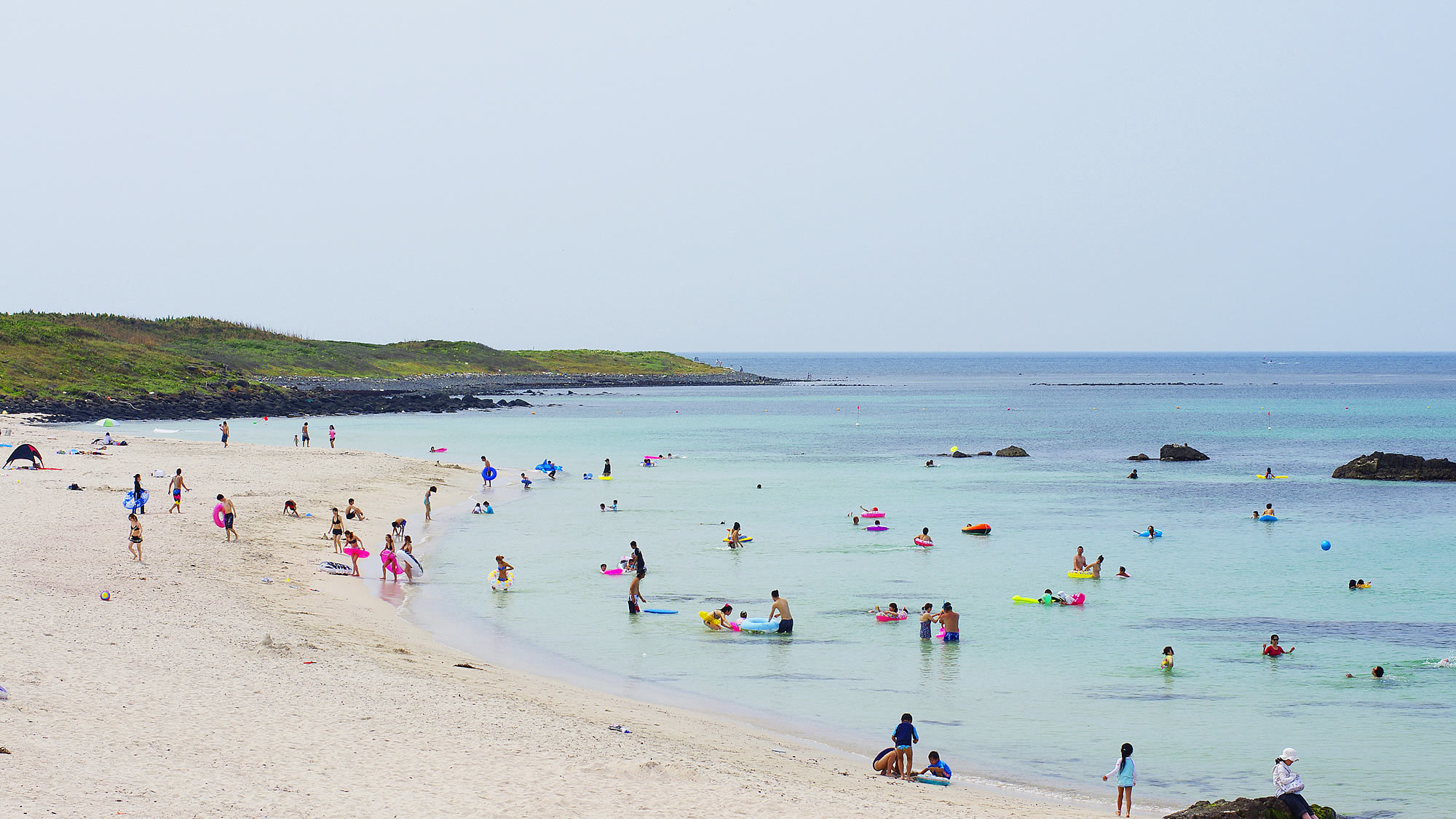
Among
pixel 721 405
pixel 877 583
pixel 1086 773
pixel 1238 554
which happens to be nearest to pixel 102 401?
pixel 721 405

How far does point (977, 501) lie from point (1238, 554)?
14.7 m

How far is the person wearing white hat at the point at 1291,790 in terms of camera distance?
12.4 m

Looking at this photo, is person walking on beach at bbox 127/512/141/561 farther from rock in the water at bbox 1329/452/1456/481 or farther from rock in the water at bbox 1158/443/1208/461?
rock in the water at bbox 1158/443/1208/461

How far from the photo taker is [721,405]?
131 metres

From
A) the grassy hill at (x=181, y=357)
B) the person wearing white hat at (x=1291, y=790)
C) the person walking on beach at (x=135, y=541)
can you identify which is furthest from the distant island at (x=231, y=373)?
the person wearing white hat at (x=1291, y=790)

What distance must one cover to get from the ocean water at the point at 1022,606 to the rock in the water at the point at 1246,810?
291 centimetres

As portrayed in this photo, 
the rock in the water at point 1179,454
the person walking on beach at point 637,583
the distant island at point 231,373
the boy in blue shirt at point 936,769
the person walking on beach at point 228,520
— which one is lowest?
the boy in blue shirt at point 936,769

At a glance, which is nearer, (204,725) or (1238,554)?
(204,725)

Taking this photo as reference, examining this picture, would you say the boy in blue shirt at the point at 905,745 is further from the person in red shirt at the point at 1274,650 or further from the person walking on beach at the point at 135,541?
the person walking on beach at the point at 135,541

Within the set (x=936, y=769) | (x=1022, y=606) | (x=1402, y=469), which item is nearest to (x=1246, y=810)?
(x=936, y=769)

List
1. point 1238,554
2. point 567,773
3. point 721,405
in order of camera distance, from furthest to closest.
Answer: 1. point 721,405
2. point 1238,554
3. point 567,773

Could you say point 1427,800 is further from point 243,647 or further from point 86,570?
point 86,570

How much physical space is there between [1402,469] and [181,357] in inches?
4549

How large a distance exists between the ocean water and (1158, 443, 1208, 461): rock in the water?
2790mm
